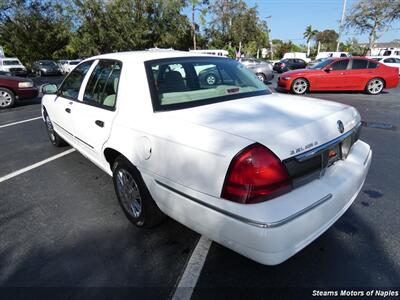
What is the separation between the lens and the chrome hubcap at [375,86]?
11.3 meters

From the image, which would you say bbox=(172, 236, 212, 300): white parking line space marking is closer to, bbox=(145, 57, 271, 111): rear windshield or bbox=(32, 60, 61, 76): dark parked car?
bbox=(145, 57, 271, 111): rear windshield

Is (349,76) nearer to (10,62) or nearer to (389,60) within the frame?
(389,60)

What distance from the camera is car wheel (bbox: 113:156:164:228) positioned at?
2.48m

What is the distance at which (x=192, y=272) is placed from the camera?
2217mm

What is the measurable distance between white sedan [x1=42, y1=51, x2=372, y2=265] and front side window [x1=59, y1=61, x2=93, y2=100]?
43 centimetres

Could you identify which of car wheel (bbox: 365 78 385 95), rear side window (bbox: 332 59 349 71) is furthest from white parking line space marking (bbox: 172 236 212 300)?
car wheel (bbox: 365 78 385 95)

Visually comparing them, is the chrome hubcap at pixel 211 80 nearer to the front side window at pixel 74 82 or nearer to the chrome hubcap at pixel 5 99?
the front side window at pixel 74 82

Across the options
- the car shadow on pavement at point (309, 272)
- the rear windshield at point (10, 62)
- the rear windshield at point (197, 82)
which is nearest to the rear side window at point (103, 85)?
the rear windshield at point (197, 82)

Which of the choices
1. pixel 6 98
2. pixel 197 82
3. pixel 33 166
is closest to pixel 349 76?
pixel 197 82

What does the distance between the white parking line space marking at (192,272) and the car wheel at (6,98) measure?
1004cm

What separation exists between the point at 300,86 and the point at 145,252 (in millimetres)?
10741

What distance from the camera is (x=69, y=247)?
100.0 inches

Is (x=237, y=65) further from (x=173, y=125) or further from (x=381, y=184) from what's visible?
(x=381, y=184)

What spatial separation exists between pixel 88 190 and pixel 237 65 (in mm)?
2410
